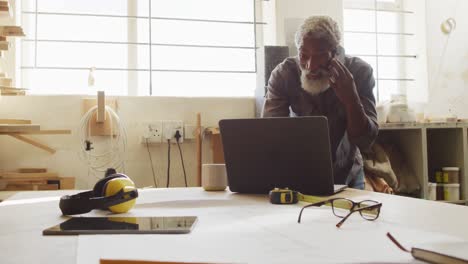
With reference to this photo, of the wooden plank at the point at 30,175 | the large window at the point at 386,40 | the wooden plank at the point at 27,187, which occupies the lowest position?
the wooden plank at the point at 27,187

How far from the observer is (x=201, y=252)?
612 millimetres

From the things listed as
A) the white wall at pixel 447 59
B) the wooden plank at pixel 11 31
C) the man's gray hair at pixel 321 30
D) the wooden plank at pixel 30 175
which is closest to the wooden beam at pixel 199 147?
the wooden plank at pixel 30 175

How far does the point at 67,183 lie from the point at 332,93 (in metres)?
1.40

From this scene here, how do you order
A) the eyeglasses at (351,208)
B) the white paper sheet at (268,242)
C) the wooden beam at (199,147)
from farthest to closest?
the wooden beam at (199,147) → the eyeglasses at (351,208) → the white paper sheet at (268,242)

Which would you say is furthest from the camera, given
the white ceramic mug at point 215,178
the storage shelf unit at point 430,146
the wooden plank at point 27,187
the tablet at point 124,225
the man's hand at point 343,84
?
the storage shelf unit at point 430,146

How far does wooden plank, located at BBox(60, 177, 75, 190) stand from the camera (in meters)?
2.37

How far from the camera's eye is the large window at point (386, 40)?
10.8ft

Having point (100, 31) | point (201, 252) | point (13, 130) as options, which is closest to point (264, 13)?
point (100, 31)

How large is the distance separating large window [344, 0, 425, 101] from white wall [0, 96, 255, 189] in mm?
1097

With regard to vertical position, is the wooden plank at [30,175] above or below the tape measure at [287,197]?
below

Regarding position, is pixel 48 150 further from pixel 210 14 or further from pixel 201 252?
pixel 201 252

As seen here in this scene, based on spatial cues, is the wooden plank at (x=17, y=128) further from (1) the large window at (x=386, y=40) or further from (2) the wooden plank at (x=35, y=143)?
(1) the large window at (x=386, y=40)

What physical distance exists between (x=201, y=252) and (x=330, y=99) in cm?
150

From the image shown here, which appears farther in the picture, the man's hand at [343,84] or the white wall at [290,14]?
the white wall at [290,14]
